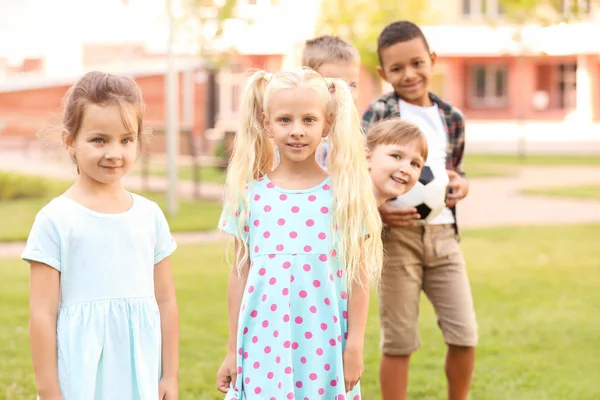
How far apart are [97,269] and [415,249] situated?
1837 mm

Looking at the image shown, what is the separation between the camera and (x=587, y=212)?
45.9 ft

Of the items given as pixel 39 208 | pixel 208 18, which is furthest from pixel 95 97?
pixel 39 208

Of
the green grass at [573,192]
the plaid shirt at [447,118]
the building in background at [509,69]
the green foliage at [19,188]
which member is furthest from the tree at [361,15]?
the plaid shirt at [447,118]

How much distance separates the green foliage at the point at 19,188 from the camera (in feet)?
51.4

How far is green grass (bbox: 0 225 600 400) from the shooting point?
5.51 metres

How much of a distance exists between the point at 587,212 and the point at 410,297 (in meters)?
10.1

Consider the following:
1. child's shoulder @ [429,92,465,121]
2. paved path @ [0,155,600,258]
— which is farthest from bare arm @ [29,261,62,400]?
paved path @ [0,155,600,258]

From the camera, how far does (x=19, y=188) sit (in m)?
15.8

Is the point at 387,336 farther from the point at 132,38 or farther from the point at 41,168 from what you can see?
the point at 132,38

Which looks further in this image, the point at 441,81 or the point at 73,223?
the point at 441,81

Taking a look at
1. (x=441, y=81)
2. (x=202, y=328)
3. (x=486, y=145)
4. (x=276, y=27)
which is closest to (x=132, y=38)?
(x=276, y=27)

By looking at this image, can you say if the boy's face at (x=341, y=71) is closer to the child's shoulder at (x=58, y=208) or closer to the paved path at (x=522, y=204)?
the child's shoulder at (x=58, y=208)

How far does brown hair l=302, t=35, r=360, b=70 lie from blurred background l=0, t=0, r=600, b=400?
0.27m

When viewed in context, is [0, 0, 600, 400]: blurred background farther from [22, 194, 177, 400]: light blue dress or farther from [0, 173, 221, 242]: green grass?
[22, 194, 177, 400]: light blue dress
